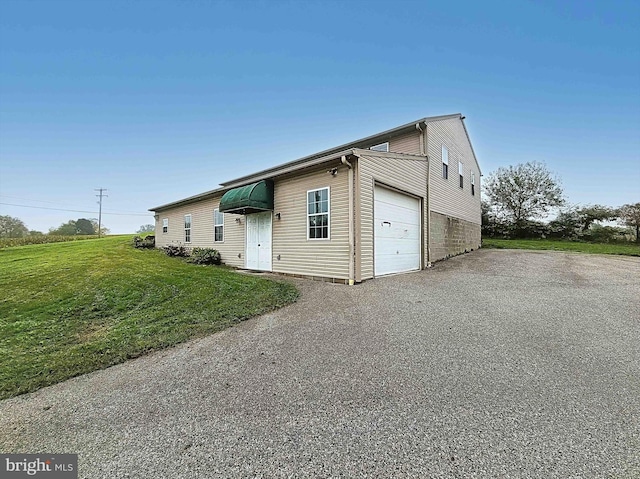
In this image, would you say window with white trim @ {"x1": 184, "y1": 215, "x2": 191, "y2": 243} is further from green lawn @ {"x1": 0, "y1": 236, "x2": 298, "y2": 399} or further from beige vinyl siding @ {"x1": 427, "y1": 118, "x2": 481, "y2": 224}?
beige vinyl siding @ {"x1": 427, "y1": 118, "x2": 481, "y2": 224}

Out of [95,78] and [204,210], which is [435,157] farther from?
[95,78]

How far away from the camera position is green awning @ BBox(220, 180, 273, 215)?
10.4 meters

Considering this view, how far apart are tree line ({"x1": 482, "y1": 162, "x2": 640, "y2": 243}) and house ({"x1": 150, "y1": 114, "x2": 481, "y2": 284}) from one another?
45.8ft

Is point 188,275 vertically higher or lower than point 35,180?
lower

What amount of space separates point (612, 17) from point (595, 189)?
18007 millimetres

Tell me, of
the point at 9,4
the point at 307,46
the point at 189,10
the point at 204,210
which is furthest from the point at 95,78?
the point at 307,46

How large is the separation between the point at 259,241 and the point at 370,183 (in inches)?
208

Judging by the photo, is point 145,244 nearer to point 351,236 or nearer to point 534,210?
point 351,236

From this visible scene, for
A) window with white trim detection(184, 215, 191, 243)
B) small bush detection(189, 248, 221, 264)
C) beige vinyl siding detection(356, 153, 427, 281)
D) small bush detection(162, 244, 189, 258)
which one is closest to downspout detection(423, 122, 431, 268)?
beige vinyl siding detection(356, 153, 427, 281)

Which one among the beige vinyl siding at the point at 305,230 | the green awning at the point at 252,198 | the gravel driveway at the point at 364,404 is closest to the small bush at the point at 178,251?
the green awning at the point at 252,198

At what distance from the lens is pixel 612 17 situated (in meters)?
10.9

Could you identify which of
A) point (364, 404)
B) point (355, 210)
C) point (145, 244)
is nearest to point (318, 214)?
point (355, 210)

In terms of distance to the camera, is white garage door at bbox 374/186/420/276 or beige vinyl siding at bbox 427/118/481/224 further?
beige vinyl siding at bbox 427/118/481/224

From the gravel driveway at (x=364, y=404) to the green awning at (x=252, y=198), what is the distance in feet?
20.0
